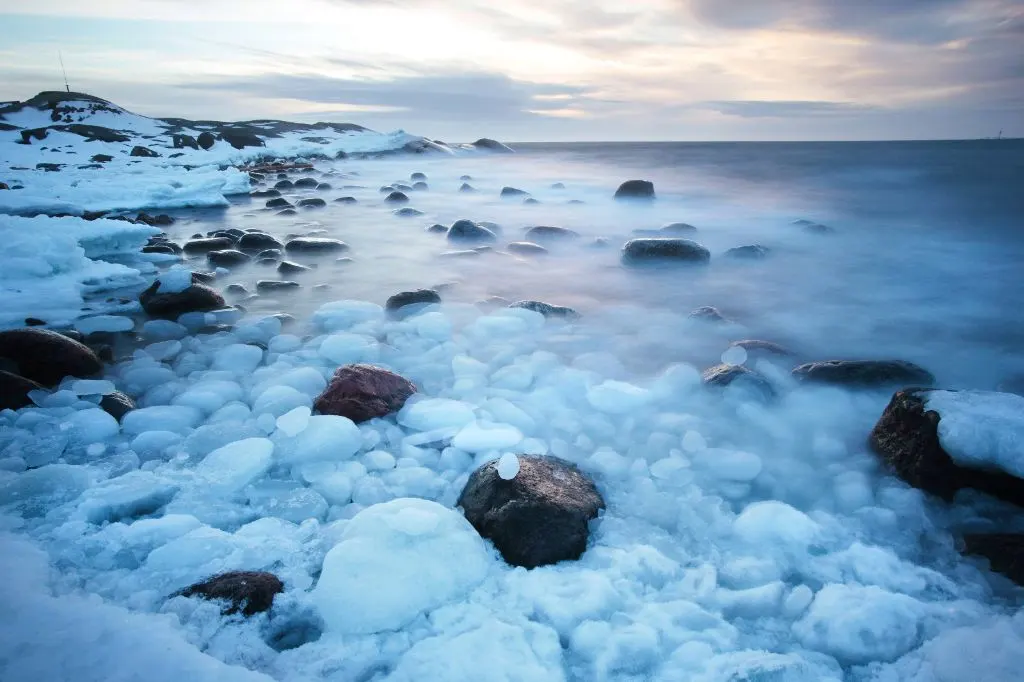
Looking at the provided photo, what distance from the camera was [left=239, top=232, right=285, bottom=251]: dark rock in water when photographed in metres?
8.25

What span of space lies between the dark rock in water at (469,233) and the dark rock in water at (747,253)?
3.87 m

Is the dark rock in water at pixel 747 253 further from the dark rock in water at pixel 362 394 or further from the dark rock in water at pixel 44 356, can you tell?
the dark rock in water at pixel 44 356

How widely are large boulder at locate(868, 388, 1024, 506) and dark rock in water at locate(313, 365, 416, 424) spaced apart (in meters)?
2.67

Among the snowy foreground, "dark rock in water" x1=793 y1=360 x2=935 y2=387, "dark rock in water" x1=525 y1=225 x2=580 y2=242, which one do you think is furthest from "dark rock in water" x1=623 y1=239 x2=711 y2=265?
the snowy foreground

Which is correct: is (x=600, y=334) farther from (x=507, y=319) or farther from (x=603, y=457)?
(x=603, y=457)

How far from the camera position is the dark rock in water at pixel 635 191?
15.5 m

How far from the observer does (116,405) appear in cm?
311

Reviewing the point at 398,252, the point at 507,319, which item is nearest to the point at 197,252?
the point at 398,252

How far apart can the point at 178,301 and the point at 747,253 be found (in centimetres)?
748

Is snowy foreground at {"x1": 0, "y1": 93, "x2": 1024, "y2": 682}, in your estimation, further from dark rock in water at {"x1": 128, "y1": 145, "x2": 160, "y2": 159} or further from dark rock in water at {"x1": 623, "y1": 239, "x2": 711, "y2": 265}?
dark rock in water at {"x1": 128, "y1": 145, "x2": 160, "y2": 159}

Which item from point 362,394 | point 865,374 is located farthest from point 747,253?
point 362,394

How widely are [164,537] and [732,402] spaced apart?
10.00 ft

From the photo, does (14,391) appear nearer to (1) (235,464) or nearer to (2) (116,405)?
(2) (116,405)

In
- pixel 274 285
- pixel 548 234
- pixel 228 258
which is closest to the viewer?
pixel 274 285
